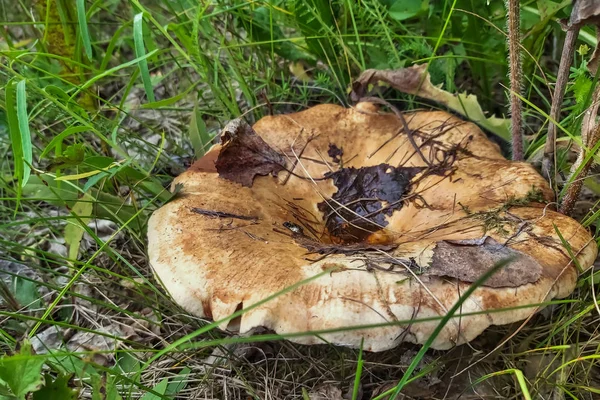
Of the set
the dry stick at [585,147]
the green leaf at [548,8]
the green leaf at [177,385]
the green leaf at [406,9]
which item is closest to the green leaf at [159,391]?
the green leaf at [177,385]

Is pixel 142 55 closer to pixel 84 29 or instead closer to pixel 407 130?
pixel 84 29

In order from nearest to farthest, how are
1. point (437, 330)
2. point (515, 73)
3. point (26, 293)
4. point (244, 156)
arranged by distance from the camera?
1. point (437, 330)
2. point (515, 73)
3. point (244, 156)
4. point (26, 293)

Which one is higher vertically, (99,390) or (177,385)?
(99,390)

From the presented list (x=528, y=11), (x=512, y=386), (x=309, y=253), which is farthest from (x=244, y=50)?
(x=512, y=386)

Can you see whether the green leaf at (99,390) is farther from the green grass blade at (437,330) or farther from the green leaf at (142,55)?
the green leaf at (142,55)

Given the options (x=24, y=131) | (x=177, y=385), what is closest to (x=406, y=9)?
(x=24, y=131)

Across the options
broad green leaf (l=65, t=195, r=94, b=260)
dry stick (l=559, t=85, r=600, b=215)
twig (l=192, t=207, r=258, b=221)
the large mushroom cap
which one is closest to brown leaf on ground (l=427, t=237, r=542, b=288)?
the large mushroom cap

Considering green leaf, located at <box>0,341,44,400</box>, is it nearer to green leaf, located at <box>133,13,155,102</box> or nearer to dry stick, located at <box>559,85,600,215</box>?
green leaf, located at <box>133,13,155,102</box>
